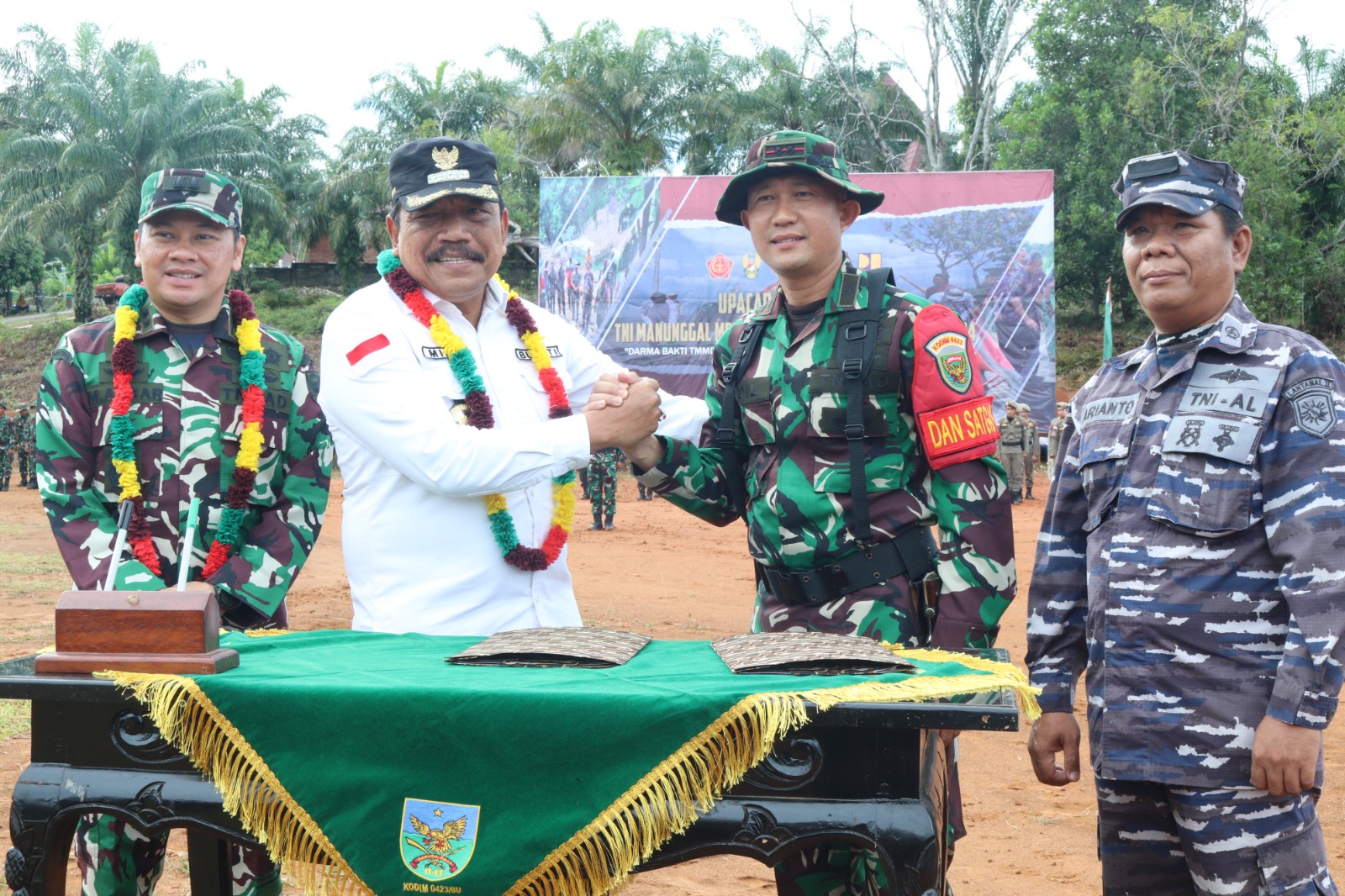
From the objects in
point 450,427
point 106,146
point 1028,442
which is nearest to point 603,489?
point 1028,442

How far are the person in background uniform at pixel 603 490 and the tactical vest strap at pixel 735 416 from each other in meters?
13.6

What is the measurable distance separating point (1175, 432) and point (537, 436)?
1.47 m

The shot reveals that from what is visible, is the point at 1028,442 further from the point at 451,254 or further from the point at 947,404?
the point at 451,254

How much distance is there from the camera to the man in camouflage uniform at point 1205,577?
2.49 metres

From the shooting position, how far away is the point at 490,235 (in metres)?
3.21

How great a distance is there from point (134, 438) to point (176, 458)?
0.40 feet

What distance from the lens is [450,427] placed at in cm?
285

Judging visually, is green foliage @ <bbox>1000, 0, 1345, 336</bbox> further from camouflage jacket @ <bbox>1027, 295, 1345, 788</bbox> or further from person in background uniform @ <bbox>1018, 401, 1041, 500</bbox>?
camouflage jacket @ <bbox>1027, 295, 1345, 788</bbox>

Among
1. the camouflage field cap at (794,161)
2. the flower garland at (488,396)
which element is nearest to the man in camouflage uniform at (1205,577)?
the camouflage field cap at (794,161)

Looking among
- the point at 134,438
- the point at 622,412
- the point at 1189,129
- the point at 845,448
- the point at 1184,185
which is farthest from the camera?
the point at 1189,129

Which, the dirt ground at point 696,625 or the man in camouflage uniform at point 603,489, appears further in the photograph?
the man in camouflage uniform at point 603,489

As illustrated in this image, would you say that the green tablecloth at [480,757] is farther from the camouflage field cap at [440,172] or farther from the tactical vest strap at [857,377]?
the camouflage field cap at [440,172]

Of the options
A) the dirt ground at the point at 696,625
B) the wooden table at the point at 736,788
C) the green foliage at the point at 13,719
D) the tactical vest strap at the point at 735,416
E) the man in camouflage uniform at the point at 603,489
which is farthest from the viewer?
the man in camouflage uniform at the point at 603,489

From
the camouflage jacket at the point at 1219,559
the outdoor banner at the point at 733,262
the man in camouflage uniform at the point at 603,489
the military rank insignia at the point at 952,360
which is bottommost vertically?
the man in camouflage uniform at the point at 603,489
